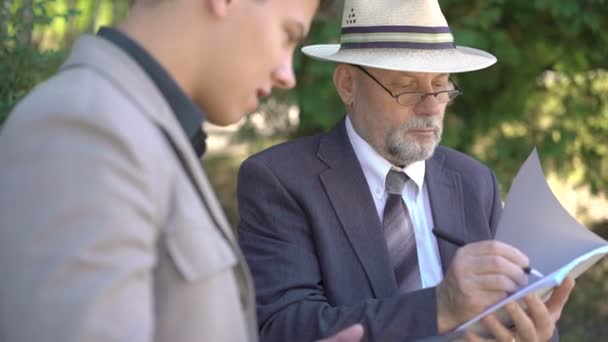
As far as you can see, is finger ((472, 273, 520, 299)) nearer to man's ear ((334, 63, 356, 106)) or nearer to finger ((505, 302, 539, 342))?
finger ((505, 302, 539, 342))

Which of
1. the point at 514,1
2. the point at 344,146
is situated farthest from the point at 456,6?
the point at 344,146

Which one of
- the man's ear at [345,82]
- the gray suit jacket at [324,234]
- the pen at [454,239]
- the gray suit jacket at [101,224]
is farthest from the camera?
the man's ear at [345,82]

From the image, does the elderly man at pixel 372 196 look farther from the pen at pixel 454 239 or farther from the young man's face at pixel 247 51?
the young man's face at pixel 247 51

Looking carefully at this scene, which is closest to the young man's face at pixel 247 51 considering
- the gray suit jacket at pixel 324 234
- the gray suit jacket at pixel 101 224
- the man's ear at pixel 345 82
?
the gray suit jacket at pixel 101 224

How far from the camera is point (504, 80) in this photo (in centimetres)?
520

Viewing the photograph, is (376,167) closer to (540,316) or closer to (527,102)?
(540,316)

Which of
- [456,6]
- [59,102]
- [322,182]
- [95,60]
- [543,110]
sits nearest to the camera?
[59,102]

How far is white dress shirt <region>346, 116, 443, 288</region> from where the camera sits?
2.75 metres

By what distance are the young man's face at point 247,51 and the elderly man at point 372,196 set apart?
3.30 ft

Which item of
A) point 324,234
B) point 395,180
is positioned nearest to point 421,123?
point 395,180

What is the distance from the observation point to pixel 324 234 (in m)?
2.65

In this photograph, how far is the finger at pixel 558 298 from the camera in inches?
88.0

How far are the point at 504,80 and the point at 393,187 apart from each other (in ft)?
8.57

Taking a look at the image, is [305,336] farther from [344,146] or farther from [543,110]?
[543,110]
